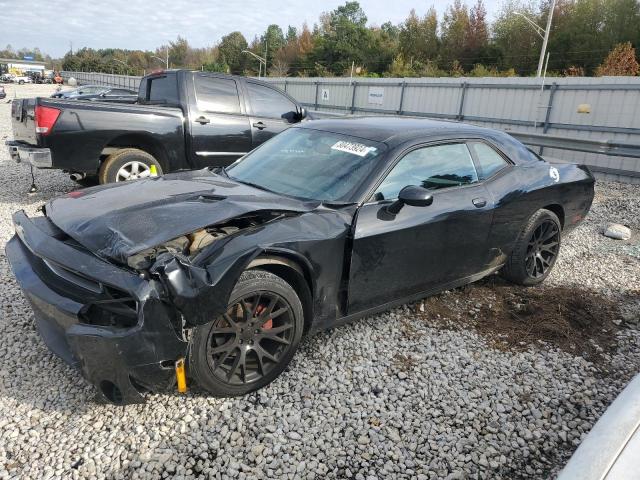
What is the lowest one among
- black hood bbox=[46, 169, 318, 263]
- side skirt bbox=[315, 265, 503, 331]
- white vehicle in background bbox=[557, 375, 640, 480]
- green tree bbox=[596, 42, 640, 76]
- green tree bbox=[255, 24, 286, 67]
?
side skirt bbox=[315, 265, 503, 331]

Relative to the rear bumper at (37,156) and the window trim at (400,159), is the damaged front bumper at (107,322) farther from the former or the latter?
the rear bumper at (37,156)

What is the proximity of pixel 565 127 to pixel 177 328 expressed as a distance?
13840 mm

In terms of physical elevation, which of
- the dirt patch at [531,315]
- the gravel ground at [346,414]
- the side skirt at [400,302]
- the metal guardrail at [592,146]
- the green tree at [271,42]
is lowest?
the gravel ground at [346,414]

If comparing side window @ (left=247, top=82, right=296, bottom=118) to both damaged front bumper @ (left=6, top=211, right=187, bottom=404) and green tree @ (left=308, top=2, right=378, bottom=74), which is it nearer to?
damaged front bumper @ (left=6, top=211, right=187, bottom=404)

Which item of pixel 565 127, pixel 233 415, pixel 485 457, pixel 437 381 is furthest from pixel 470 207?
pixel 565 127

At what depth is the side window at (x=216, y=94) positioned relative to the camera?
6984 millimetres

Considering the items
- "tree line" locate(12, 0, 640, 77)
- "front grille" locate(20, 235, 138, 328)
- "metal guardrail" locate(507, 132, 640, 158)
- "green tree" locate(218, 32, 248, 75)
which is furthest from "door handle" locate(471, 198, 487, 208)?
"green tree" locate(218, 32, 248, 75)

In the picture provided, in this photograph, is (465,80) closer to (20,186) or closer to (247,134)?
(247,134)

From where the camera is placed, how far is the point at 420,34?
53719 mm

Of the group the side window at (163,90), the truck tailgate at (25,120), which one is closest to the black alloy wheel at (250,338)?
the truck tailgate at (25,120)

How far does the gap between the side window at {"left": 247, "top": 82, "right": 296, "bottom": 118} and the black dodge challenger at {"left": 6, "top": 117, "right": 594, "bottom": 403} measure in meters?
3.36

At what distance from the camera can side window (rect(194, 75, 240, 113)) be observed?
698 cm

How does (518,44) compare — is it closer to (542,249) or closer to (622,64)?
(622,64)

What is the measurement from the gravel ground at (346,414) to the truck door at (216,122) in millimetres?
3542
